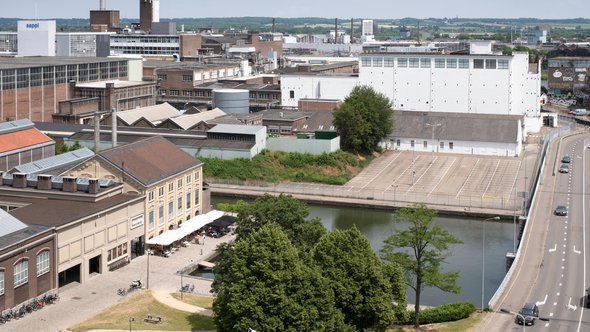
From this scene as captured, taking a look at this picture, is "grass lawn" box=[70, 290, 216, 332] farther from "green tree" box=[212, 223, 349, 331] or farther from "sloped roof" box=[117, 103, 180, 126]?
"sloped roof" box=[117, 103, 180, 126]

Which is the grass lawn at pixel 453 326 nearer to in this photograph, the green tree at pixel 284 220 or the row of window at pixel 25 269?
the green tree at pixel 284 220

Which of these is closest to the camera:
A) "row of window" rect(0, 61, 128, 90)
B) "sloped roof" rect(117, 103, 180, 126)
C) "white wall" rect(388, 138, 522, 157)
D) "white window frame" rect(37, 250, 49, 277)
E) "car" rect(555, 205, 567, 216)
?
"white window frame" rect(37, 250, 49, 277)

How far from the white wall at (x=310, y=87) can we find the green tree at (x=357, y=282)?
4609 centimetres

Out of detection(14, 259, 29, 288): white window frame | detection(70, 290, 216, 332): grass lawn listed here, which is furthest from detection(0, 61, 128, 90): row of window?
detection(70, 290, 216, 332): grass lawn

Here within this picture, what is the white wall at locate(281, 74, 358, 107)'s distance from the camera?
68.9 m

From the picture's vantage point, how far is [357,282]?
22500mm

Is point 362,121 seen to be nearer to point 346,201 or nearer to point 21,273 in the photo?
point 346,201

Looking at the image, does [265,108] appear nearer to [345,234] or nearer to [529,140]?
[529,140]

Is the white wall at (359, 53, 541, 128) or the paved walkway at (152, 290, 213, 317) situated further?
the white wall at (359, 53, 541, 128)

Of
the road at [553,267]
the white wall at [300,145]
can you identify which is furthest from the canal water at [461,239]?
the white wall at [300,145]

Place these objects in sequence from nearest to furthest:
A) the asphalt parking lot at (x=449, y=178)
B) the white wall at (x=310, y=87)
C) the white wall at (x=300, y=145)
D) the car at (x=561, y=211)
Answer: the car at (x=561, y=211) < the asphalt parking lot at (x=449, y=178) < the white wall at (x=300, y=145) < the white wall at (x=310, y=87)

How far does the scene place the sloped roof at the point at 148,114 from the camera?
2219 inches

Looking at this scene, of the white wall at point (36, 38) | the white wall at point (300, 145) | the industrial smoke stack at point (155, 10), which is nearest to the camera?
the white wall at point (300, 145)

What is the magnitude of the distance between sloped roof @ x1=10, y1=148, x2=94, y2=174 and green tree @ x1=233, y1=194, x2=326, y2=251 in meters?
9.45
